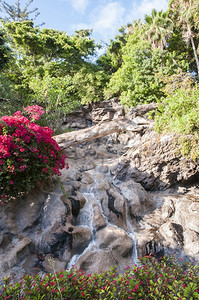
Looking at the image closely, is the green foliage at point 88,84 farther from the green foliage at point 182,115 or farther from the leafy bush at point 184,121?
the green foliage at point 182,115

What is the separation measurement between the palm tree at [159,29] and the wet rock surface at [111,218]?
13880mm

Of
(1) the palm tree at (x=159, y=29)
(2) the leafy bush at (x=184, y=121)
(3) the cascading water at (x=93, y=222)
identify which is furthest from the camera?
(1) the palm tree at (x=159, y=29)

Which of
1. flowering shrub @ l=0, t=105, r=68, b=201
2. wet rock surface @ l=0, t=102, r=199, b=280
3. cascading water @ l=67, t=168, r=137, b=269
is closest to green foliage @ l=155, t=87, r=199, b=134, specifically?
wet rock surface @ l=0, t=102, r=199, b=280

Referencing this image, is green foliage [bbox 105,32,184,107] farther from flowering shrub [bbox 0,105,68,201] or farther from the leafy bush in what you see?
flowering shrub [bbox 0,105,68,201]

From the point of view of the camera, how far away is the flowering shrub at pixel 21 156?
4730 mm

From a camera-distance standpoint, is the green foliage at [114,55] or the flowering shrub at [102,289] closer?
the flowering shrub at [102,289]

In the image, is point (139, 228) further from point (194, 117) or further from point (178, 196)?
point (194, 117)

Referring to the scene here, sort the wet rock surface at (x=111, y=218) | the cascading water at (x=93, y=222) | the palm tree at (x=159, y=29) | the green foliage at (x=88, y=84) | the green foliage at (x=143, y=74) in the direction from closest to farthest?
the wet rock surface at (x=111, y=218) → the cascading water at (x=93, y=222) → the green foliage at (x=143, y=74) → the palm tree at (x=159, y=29) → the green foliage at (x=88, y=84)

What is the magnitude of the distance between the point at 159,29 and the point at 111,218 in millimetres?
19917

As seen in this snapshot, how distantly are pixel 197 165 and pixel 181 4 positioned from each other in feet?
59.5

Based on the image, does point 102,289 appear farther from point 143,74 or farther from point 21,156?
point 143,74

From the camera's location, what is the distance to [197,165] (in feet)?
23.9

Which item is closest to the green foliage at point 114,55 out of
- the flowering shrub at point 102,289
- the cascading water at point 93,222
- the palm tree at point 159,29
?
the palm tree at point 159,29

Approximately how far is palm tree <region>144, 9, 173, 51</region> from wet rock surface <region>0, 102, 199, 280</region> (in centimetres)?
1388
